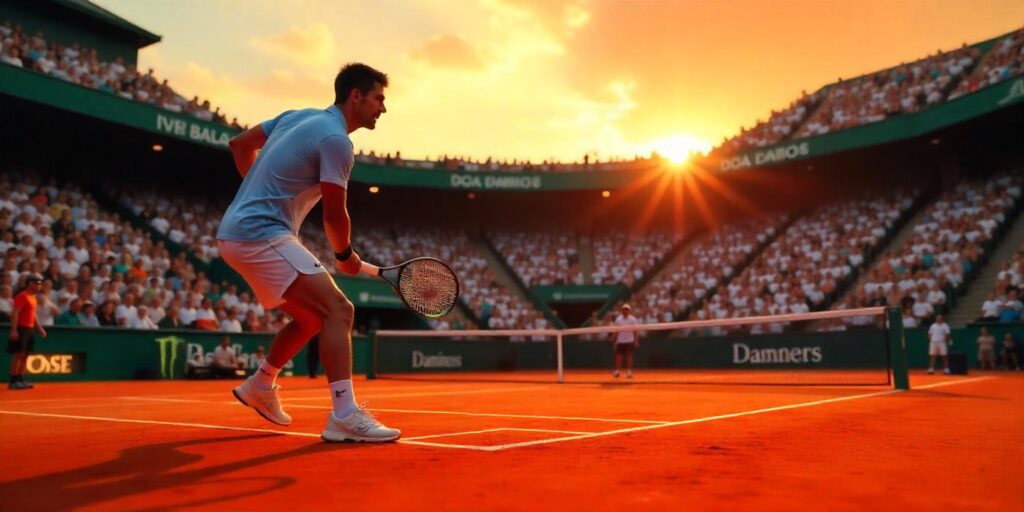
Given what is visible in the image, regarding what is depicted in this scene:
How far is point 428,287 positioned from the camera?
5.29 meters

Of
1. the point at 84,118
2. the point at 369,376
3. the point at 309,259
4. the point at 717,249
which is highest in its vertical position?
the point at 84,118

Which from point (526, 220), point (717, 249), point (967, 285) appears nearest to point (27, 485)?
point (967, 285)

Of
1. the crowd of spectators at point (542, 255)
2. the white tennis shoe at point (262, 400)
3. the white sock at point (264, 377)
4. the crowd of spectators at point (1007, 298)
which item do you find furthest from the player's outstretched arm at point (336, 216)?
the crowd of spectators at point (542, 255)

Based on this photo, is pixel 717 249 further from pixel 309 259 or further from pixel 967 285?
pixel 309 259

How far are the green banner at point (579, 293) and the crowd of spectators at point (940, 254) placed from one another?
9.81 metres

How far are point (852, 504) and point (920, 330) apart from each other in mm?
17898

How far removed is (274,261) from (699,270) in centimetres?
2434

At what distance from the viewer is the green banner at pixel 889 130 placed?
64.1 feet

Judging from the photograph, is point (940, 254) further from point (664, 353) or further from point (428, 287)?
point (428, 287)

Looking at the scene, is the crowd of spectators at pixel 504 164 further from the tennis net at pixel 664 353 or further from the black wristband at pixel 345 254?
the black wristband at pixel 345 254

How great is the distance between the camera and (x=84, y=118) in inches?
733

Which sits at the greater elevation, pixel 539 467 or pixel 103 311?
pixel 103 311

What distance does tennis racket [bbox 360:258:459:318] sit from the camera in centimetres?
516

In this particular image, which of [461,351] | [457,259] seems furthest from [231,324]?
[457,259]
